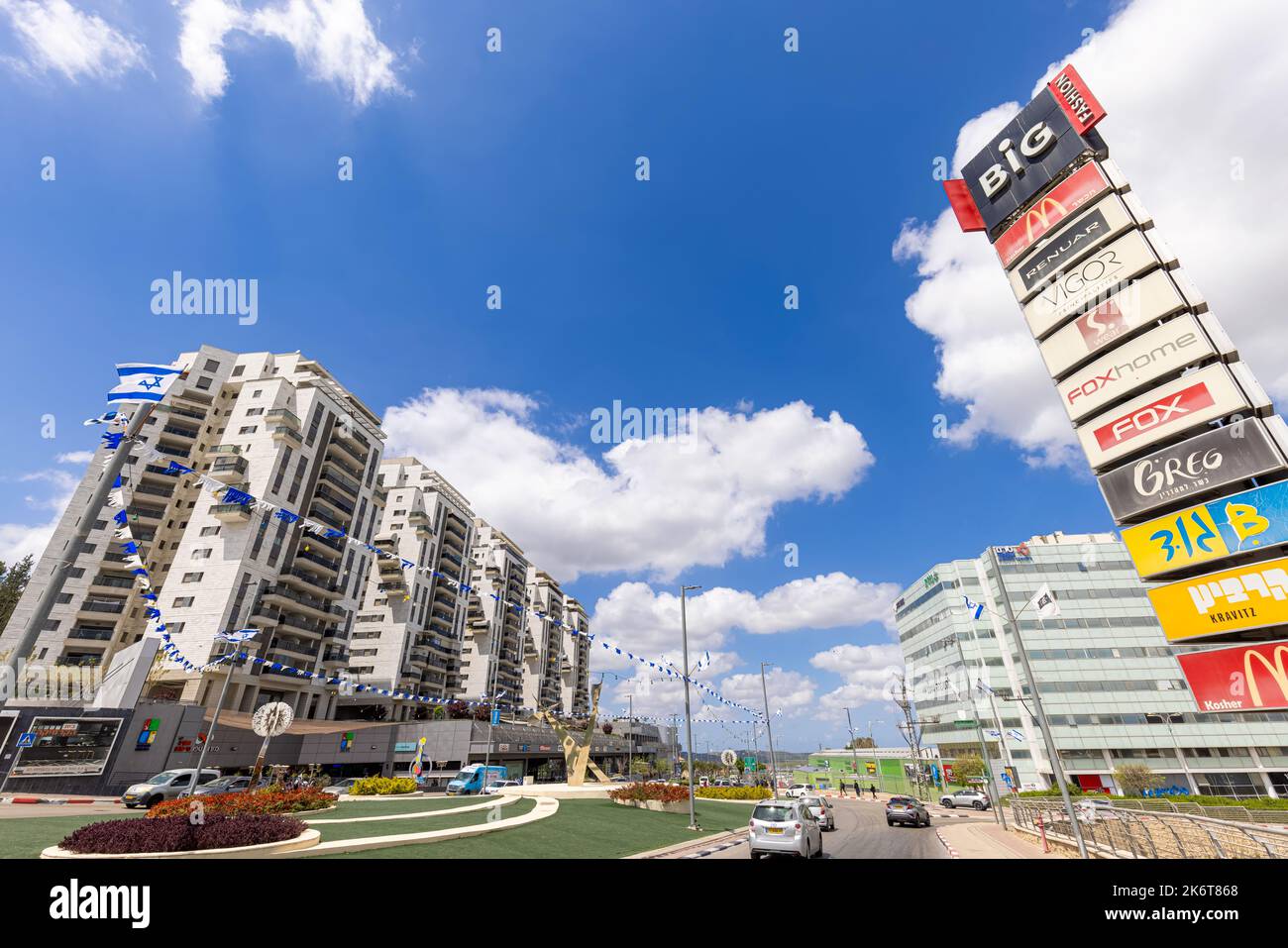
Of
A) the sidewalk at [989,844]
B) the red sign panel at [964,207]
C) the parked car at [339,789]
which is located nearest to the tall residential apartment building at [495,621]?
the parked car at [339,789]

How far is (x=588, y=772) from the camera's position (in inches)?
3406

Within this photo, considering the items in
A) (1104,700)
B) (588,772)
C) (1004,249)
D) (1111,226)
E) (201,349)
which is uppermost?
(201,349)

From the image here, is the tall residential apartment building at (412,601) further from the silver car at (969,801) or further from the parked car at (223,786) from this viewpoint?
the silver car at (969,801)

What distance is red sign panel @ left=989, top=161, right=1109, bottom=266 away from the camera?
21.2 m

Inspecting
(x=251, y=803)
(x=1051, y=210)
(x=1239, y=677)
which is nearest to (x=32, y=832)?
(x=251, y=803)

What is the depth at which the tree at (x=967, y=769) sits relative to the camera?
61263mm

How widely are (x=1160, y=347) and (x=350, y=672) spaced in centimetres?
7788

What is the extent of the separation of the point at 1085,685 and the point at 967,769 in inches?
614

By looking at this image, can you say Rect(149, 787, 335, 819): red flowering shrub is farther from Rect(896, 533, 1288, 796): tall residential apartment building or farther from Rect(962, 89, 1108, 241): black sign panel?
Rect(896, 533, 1288, 796): tall residential apartment building

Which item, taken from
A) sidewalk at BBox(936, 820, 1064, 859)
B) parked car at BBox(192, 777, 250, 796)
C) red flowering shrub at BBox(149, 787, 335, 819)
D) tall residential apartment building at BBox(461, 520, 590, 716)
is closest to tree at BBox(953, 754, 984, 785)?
sidewalk at BBox(936, 820, 1064, 859)
